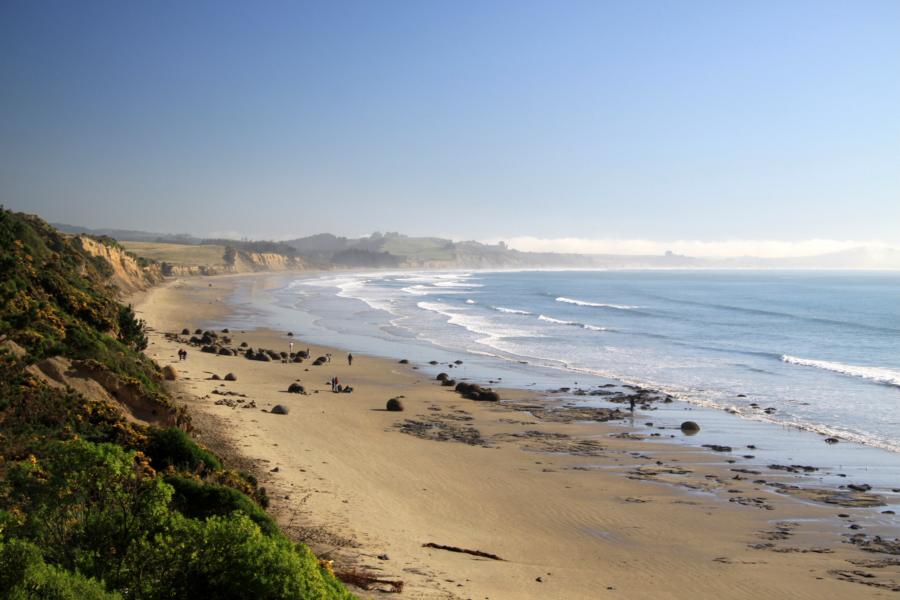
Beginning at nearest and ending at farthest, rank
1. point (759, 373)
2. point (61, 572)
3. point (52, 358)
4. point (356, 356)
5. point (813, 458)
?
point (61, 572)
point (52, 358)
point (813, 458)
point (759, 373)
point (356, 356)

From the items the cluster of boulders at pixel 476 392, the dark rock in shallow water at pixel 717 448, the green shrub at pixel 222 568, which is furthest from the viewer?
the cluster of boulders at pixel 476 392

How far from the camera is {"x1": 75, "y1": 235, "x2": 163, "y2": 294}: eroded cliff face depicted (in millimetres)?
81938

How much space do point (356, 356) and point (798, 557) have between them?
34005 mm

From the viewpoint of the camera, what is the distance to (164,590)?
26.2 ft

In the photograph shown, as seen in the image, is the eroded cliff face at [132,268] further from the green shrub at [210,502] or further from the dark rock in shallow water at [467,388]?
the green shrub at [210,502]

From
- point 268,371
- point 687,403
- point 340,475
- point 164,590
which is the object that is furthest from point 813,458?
point 268,371

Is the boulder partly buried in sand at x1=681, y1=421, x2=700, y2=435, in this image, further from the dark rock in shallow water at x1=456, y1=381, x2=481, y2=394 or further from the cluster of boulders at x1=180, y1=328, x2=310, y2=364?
the cluster of boulders at x1=180, y1=328, x2=310, y2=364

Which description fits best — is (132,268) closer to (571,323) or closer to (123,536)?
(571,323)

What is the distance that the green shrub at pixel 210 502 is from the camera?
42.7ft

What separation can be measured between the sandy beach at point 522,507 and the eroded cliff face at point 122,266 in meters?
57.9

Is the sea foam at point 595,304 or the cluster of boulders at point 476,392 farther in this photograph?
the sea foam at point 595,304

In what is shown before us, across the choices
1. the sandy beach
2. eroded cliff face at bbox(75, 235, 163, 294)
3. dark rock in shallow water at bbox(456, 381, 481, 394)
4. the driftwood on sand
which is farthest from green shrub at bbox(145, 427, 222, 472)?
eroded cliff face at bbox(75, 235, 163, 294)

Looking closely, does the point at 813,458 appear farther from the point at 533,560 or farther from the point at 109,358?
the point at 109,358

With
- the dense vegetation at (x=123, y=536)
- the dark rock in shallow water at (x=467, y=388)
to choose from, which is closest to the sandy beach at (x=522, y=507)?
the dark rock in shallow water at (x=467, y=388)
